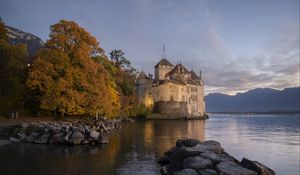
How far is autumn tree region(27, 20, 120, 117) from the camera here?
3353 cm

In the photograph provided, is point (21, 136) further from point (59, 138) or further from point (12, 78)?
point (12, 78)

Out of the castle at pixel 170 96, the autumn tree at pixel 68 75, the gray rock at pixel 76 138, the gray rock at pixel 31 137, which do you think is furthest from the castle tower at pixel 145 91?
the gray rock at pixel 76 138

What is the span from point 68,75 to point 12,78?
7.54m

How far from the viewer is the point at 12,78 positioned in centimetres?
3644

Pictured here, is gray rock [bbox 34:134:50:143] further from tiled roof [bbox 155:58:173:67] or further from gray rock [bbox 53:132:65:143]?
tiled roof [bbox 155:58:173:67]

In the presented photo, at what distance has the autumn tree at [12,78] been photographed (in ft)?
120

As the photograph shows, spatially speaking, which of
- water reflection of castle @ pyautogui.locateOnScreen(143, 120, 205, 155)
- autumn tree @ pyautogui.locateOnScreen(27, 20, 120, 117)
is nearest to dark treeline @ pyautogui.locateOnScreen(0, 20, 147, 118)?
autumn tree @ pyautogui.locateOnScreen(27, 20, 120, 117)

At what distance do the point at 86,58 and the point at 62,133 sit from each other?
42.2ft

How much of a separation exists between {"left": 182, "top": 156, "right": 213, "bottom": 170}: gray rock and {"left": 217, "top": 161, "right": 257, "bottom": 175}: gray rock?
20.3 inches

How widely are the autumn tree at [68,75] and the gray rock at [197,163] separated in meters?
22.1

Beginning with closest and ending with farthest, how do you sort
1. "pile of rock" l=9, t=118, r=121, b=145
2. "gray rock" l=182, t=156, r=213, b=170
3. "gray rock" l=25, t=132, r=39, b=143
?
1. "gray rock" l=182, t=156, r=213, b=170
2. "pile of rock" l=9, t=118, r=121, b=145
3. "gray rock" l=25, t=132, r=39, b=143

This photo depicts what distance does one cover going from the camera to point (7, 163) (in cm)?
1616

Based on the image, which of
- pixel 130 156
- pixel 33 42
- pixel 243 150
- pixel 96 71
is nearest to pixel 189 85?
pixel 96 71

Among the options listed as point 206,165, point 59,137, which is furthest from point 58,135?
point 206,165
